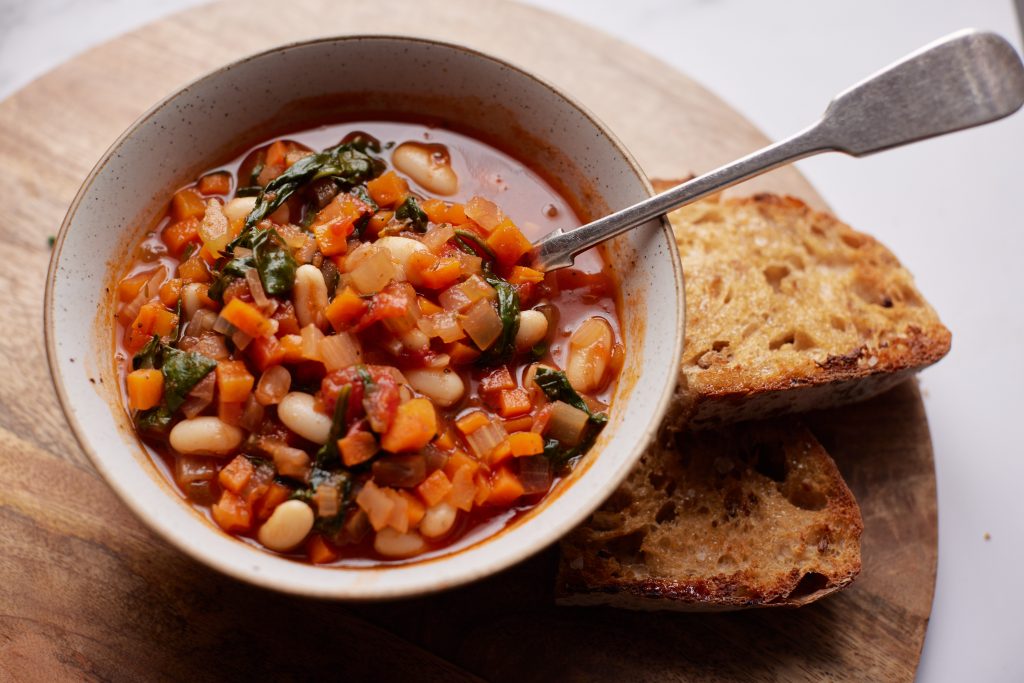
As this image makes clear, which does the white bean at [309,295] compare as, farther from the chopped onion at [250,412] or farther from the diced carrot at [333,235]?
the chopped onion at [250,412]

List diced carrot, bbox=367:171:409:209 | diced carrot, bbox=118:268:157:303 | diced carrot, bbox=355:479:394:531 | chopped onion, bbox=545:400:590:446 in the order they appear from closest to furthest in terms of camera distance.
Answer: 1. diced carrot, bbox=355:479:394:531
2. chopped onion, bbox=545:400:590:446
3. diced carrot, bbox=118:268:157:303
4. diced carrot, bbox=367:171:409:209

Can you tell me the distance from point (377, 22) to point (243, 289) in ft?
5.66

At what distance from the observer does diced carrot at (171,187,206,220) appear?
9.38 ft

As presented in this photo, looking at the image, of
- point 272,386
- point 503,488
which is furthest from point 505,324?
point 272,386

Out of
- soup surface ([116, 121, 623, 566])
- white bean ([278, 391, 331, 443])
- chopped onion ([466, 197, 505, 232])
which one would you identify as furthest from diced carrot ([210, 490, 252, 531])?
chopped onion ([466, 197, 505, 232])

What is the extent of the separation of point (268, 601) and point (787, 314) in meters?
2.13

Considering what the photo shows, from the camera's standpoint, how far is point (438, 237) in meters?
2.67

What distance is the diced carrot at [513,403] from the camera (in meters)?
2.62

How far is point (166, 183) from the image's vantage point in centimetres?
284

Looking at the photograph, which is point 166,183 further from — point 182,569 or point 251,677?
point 251,677

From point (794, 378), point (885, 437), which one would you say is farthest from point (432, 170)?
point (885, 437)

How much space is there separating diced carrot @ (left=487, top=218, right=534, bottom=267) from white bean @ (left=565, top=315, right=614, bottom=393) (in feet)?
1.04

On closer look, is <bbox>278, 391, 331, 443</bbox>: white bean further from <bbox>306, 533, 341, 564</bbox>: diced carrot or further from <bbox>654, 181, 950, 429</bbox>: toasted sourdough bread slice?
<bbox>654, 181, 950, 429</bbox>: toasted sourdough bread slice

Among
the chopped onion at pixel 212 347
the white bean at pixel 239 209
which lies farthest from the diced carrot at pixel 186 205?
the chopped onion at pixel 212 347
